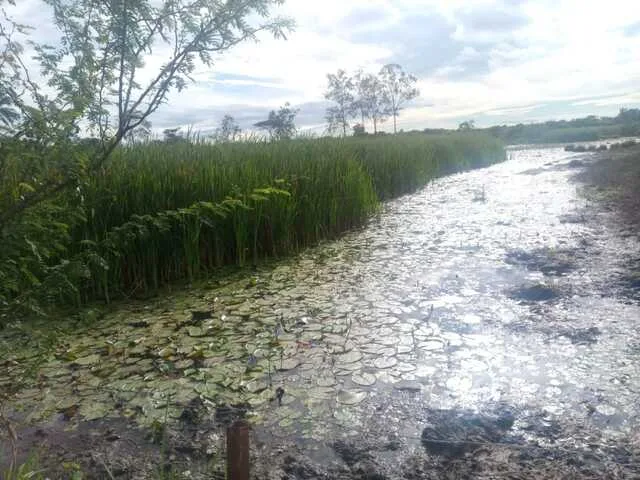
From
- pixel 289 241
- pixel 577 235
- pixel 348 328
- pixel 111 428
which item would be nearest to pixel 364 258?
pixel 289 241

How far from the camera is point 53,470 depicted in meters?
1.66

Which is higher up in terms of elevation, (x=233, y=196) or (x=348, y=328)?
(x=233, y=196)

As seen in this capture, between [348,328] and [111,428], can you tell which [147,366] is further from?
[348,328]

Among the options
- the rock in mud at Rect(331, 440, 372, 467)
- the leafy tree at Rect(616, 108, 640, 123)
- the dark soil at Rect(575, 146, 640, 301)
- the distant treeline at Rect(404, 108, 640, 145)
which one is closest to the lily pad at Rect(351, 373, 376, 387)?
the rock in mud at Rect(331, 440, 372, 467)

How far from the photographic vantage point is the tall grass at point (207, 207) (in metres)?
3.40

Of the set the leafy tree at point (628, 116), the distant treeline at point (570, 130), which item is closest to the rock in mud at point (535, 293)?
the distant treeline at point (570, 130)

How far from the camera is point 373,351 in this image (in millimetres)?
2516

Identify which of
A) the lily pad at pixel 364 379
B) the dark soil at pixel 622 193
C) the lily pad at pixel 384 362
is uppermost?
the dark soil at pixel 622 193

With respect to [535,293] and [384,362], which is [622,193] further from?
[384,362]

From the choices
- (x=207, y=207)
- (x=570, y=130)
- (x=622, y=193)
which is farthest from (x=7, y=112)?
(x=570, y=130)

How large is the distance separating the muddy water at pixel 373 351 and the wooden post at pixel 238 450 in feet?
1.83

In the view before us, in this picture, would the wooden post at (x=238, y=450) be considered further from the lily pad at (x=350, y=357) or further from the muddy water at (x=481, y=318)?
the lily pad at (x=350, y=357)

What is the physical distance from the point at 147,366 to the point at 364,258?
244 centimetres

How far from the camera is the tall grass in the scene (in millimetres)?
3404
